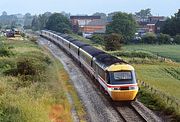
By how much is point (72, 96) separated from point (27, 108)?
9679mm

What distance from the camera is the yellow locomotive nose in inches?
938

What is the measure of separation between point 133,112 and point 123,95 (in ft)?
4.74

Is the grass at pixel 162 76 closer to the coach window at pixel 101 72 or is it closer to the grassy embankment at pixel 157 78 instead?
the grassy embankment at pixel 157 78

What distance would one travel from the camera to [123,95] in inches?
940

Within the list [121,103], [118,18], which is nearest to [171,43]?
[118,18]

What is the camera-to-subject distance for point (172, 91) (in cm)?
3103

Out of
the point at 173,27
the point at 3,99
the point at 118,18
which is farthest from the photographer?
the point at 173,27

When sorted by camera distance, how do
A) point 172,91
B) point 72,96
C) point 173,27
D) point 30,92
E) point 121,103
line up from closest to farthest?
point 30,92 → point 121,103 → point 72,96 → point 172,91 → point 173,27

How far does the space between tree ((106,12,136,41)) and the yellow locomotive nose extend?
84950mm

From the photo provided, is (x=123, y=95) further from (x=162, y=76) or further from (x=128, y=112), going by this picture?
(x=162, y=76)

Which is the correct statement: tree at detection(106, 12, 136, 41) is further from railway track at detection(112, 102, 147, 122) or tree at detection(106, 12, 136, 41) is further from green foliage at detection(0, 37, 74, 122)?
railway track at detection(112, 102, 147, 122)

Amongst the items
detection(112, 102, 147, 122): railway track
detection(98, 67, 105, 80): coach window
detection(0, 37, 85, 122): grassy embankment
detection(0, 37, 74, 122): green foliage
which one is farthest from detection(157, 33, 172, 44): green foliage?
detection(112, 102, 147, 122): railway track

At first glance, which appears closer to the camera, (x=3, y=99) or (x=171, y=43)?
(x=3, y=99)

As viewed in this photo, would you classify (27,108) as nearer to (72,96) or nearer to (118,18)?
(72,96)
